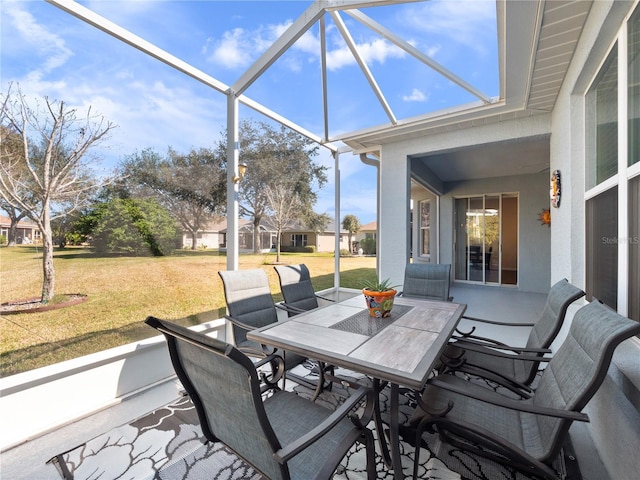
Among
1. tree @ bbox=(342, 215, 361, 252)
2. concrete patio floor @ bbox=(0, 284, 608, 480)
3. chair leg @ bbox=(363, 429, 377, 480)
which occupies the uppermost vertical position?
tree @ bbox=(342, 215, 361, 252)

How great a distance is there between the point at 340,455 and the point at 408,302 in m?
1.98

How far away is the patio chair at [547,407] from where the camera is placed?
46.9 inches

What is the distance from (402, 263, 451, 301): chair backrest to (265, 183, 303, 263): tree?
7.80 feet

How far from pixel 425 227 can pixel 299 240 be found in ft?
14.8

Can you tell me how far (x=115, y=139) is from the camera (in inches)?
107

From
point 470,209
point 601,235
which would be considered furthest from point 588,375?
point 470,209

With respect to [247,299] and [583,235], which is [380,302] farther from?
[583,235]

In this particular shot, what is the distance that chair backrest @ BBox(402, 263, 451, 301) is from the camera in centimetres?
360

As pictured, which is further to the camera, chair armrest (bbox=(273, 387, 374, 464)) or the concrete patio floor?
the concrete patio floor

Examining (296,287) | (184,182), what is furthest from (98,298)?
(296,287)

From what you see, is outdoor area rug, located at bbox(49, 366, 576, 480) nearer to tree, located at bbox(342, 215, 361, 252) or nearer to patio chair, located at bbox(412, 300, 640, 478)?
patio chair, located at bbox(412, 300, 640, 478)

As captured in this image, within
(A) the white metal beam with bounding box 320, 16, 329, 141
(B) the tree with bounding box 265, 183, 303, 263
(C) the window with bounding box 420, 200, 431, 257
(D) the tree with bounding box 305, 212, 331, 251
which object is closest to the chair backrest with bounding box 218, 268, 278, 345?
(B) the tree with bounding box 265, 183, 303, 263

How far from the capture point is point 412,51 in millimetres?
3150

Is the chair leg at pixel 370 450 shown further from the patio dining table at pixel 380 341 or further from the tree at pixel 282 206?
the tree at pixel 282 206
